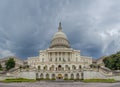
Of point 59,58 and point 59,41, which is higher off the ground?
point 59,41

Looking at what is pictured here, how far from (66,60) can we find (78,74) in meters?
37.9

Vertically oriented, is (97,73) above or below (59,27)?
below

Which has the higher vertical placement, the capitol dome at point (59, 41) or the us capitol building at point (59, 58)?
the capitol dome at point (59, 41)

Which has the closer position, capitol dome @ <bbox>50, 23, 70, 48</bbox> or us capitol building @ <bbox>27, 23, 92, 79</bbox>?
us capitol building @ <bbox>27, 23, 92, 79</bbox>

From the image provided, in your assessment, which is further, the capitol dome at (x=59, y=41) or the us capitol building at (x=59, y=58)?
the capitol dome at (x=59, y=41)

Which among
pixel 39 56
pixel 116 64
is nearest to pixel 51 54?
pixel 39 56

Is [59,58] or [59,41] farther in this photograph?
[59,41]

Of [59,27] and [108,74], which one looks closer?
[108,74]

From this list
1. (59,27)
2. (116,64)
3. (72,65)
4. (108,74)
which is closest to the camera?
(108,74)

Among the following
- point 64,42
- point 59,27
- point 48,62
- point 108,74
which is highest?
point 59,27

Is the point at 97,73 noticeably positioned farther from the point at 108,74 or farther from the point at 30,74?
the point at 30,74

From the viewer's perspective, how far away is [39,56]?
138250 mm

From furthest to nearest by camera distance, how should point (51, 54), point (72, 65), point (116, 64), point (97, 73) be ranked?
point (51, 54) < point (72, 65) < point (116, 64) < point (97, 73)

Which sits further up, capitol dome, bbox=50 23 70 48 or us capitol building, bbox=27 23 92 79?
capitol dome, bbox=50 23 70 48
